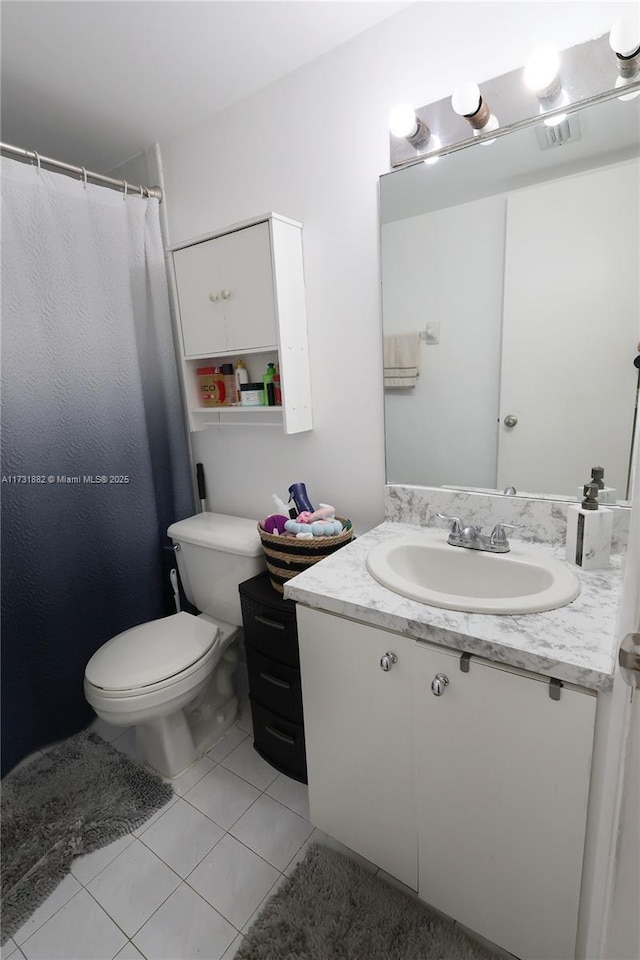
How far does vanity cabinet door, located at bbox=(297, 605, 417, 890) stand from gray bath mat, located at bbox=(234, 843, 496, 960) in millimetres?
91

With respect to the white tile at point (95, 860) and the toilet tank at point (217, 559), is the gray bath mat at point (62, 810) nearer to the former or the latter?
the white tile at point (95, 860)

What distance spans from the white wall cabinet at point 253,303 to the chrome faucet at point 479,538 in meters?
0.64

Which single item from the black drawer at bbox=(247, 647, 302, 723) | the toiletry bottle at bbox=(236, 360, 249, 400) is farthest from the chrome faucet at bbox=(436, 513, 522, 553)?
the toiletry bottle at bbox=(236, 360, 249, 400)

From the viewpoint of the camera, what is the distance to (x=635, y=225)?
0.99 m

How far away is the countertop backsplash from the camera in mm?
1172

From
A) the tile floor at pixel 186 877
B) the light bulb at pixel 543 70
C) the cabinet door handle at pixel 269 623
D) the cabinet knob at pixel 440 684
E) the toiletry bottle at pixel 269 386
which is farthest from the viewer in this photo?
the toiletry bottle at pixel 269 386

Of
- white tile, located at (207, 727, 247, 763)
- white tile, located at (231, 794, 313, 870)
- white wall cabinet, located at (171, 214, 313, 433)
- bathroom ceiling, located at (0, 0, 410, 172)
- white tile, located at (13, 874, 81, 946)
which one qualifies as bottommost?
white tile, located at (13, 874, 81, 946)

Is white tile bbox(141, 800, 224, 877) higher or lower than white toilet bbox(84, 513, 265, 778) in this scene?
lower

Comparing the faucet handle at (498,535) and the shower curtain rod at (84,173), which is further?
the shower curtain rod at (84,173)

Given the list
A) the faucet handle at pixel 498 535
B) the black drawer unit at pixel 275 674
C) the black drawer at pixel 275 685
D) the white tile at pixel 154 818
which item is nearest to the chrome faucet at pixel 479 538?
the faucet handle at pixel 498 535

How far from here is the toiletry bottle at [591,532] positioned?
Answer: 101 centimetres

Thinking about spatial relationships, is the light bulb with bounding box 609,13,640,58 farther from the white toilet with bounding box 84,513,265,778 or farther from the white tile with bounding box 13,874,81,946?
the white tile with bounding box 13,874,81,946

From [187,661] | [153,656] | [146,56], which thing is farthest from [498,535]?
[146,56]

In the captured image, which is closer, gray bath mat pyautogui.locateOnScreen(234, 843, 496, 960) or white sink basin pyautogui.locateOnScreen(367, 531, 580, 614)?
white sink basin pyautogui.locateOnScreen(367, 531, 580, 614)
